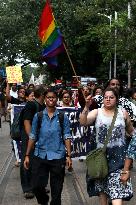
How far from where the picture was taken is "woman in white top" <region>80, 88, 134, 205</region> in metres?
5.63

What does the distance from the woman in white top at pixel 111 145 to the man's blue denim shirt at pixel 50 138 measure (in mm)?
545

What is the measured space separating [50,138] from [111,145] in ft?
2.67

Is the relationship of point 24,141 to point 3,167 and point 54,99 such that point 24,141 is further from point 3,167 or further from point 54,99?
point 3,167

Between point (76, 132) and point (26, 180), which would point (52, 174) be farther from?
point (76, 132)

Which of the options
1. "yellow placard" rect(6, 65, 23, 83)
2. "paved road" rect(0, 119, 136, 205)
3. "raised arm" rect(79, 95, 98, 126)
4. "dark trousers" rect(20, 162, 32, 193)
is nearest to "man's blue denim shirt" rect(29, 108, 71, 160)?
"raised arm" rect(79, 95, 98, 126)

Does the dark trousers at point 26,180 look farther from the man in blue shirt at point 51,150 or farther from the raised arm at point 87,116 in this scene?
the raised arm at point 87,116

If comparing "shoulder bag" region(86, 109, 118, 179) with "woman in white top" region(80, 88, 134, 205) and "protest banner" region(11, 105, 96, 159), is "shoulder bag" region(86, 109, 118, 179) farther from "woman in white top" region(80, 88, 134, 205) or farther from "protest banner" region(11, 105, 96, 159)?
"protest banner" region(11, 105, 96, 159)

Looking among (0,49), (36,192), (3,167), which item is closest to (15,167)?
(3,167)

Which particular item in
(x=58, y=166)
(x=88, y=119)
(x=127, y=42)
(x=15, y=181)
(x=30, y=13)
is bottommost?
(x=15, y=181)

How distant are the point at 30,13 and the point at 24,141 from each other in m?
40.2

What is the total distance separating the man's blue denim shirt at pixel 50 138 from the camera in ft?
20.5

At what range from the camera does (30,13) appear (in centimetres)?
4722

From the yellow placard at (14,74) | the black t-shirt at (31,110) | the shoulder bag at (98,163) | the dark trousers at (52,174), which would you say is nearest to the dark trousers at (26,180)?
the black t-shirt at (31,110)

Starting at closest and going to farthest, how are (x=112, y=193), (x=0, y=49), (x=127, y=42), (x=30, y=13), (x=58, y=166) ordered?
1. (x=112, y=193)
2. (x=58, y=166)
3. (x=127, y=42)
4. (x=30, y=13)
5. (x=0, y=49)
